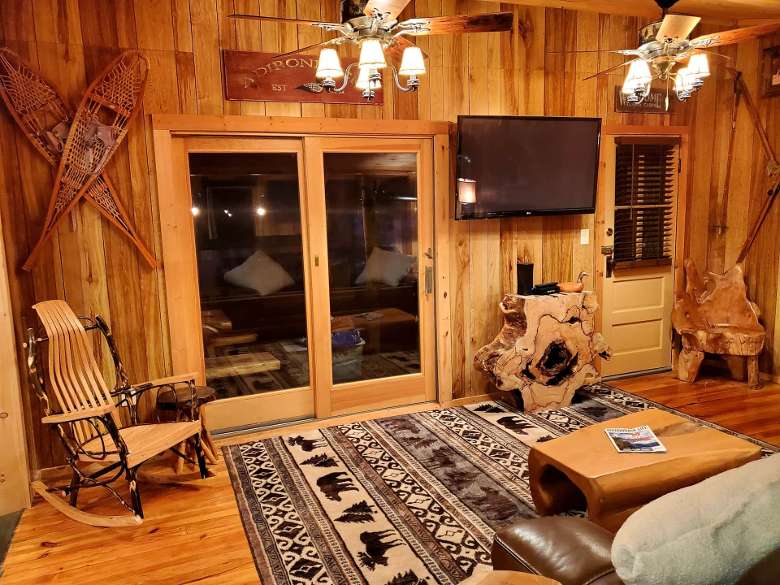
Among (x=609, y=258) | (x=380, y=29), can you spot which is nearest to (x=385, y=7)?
(x=380, y=29)

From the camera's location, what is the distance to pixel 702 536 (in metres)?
1.02

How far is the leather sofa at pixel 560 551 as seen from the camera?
4.45 ft

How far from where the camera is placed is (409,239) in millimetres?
4309

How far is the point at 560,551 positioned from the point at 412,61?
6.68 ft

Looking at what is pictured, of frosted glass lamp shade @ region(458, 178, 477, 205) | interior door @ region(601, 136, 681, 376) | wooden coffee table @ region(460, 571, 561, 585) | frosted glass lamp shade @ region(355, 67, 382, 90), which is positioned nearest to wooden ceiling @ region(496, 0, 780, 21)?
interior door @ region(601, 136, 681, 376)

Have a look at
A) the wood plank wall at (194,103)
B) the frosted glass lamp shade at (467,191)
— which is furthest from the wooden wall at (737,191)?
the frosted glass lamp shade at (467,191)

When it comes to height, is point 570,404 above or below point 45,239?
below

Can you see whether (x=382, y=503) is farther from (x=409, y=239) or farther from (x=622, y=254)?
(x=622, y=254)

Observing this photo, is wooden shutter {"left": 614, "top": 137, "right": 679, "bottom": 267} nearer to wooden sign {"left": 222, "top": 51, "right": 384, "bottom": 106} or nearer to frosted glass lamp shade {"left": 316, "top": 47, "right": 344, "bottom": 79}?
wooden sign {"left": 222, "top": 51, "right": 384, "bottom": 106}

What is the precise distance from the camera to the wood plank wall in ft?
10.7

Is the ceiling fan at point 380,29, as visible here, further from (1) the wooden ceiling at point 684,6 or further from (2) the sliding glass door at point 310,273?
(2) the sliding glass door at point 310,273

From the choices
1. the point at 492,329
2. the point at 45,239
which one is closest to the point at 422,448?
the point at 492,329

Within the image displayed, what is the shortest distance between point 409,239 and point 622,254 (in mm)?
1879

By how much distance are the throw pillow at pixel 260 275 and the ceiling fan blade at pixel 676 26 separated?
2.59m
